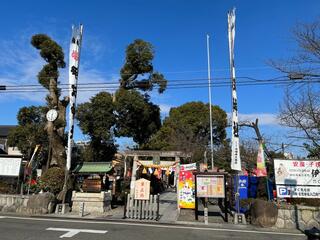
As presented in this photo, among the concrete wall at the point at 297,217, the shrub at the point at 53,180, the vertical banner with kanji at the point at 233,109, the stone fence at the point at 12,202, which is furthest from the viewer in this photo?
the shrub at the point at 53,180

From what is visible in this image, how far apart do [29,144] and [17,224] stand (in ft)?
97.5

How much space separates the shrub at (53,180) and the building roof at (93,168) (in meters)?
1.57

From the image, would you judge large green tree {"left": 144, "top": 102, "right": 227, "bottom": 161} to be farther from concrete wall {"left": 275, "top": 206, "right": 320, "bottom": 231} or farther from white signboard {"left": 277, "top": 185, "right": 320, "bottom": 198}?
concrete wall {"left": 275, "top": 206, "right": 320, "bottom": 231}

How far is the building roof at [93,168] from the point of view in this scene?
17.2 metres

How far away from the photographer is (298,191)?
12352 millimetres

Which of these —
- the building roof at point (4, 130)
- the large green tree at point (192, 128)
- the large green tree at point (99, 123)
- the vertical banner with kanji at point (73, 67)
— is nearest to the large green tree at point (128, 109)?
the large green tree at point (99, 123)

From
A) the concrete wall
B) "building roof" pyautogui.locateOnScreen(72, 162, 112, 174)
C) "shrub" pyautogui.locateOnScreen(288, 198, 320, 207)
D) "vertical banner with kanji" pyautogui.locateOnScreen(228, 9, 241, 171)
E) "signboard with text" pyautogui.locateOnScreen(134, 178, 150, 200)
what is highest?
"vertical banner with kanji" pyautogui.locateOnScreen(228, 9, 241, 171)

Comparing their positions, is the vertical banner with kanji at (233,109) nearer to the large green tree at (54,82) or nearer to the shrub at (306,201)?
the shrub at (306,201)

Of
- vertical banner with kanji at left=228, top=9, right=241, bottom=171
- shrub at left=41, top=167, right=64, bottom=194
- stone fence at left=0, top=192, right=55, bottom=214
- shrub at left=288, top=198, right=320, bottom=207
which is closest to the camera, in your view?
shrub at left=288, top=198, right=320, bottom=207

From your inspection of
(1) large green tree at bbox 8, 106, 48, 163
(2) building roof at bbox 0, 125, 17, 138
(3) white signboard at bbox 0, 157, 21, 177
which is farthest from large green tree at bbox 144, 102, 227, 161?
(2) building roof at bbox 0, 125, 17, 138

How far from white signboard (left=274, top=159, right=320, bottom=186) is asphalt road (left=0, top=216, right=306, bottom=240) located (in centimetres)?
248

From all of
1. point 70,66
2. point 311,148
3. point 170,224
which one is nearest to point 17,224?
point 170,224

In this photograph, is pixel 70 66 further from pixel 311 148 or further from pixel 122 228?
pixel 311 148

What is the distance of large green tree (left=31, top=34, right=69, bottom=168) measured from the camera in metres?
21.5
